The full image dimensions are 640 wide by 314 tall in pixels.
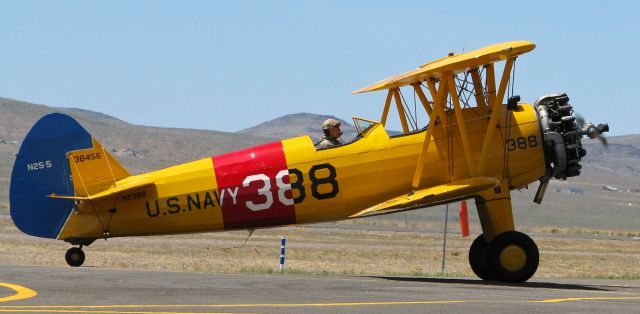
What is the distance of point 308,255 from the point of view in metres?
38.9

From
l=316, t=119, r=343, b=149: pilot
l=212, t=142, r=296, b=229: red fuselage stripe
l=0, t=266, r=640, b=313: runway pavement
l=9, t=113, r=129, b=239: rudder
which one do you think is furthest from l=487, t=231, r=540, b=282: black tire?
l=9, t=113, r=129, b=239: rudder

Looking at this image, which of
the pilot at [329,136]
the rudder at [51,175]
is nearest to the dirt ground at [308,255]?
the pilot at [329,136]

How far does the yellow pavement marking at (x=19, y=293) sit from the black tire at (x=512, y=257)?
8.21m

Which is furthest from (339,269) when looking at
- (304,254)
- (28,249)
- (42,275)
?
(42,275)

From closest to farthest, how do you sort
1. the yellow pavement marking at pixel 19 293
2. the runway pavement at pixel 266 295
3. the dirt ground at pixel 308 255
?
the runway pavement at pixel 266 295, the yellow pavement marking at pixel 19 293, the dirt ground at pixel 308 255

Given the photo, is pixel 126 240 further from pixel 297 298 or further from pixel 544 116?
pixel 297 298

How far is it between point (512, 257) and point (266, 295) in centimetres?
620

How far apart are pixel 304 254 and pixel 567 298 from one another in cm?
2392

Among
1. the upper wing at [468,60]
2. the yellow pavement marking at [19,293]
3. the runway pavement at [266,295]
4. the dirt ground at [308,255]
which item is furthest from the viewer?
the dirt ground at [308,255]

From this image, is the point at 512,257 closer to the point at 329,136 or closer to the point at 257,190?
the point at 329,136

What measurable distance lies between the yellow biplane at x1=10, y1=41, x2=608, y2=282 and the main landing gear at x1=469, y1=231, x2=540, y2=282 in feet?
0.07

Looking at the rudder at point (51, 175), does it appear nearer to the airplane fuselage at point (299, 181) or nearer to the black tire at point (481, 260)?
the airplane fuselage at point (299, 181)

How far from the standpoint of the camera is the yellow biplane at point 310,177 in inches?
777

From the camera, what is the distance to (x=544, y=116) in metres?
20.0
